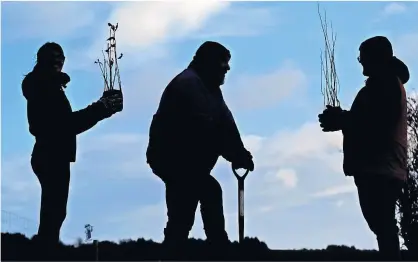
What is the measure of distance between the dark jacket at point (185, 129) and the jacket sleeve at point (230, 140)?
0.71ft

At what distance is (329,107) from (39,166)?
2749 millimetres

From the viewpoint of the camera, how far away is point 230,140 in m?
8.69

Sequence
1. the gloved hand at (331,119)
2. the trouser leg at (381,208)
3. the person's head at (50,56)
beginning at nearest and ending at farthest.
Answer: the trouser leg at (381,208) → the gloved hand at (331,119) → the person's head at (50,56)

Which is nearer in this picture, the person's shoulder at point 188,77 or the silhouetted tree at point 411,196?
the person's shoulder at point 188,77

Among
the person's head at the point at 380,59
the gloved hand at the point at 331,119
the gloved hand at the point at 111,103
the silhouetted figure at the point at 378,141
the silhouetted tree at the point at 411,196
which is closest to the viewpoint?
the silhouetted figure at the point at 378,141

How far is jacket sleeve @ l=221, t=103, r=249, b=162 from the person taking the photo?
28.3 feet

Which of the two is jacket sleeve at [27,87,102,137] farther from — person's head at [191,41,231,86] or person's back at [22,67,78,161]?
person's head at [191,41,231,86]

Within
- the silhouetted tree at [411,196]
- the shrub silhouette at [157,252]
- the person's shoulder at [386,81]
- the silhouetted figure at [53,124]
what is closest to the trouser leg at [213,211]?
the shrub silhouette at [157,252]

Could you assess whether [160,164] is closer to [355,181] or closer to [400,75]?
[355,181]

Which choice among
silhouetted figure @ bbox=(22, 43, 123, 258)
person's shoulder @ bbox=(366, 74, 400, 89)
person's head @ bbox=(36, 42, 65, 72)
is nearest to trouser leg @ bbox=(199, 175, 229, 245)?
silhouetted figure @ bbox=(22, 43, 123, 258)

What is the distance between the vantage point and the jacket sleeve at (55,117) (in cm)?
872

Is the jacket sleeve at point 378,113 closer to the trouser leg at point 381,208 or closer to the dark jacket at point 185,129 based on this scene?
the trouser leg at point 381,208

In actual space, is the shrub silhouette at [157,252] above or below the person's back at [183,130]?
below

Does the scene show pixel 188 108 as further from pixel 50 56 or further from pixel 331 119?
pixel 50 56
